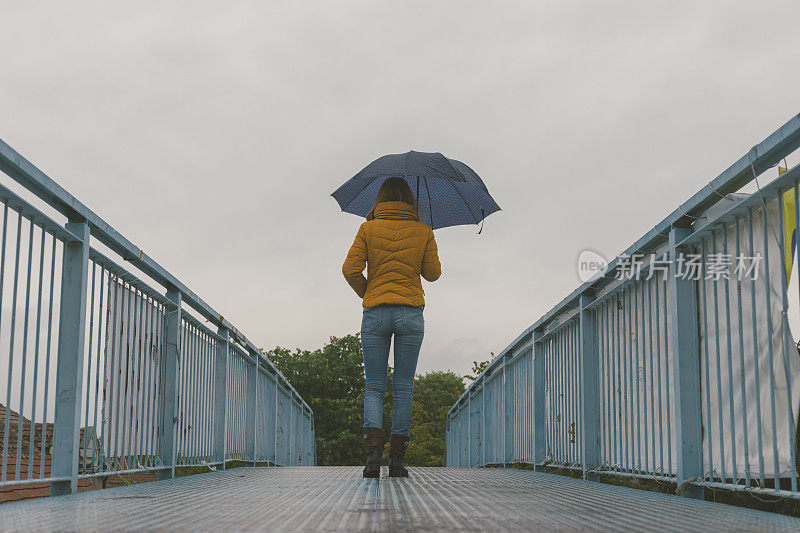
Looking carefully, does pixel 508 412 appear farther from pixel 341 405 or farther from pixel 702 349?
pixel 341 405

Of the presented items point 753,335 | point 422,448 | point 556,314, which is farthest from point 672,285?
point 422,448

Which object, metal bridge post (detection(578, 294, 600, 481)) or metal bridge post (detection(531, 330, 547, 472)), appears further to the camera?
metal bridge post (detection(531, 330, 547, 472))

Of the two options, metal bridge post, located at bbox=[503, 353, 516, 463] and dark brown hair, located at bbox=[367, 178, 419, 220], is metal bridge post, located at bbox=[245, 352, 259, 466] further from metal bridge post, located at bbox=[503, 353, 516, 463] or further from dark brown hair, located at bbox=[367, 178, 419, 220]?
dark brown hair, located at bbox=[367, 178, 419, 220]

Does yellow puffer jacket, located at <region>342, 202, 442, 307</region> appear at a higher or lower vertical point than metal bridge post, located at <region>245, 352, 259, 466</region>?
higher

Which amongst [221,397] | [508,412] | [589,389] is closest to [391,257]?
[589,389]

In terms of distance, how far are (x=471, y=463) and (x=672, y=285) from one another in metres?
8.72

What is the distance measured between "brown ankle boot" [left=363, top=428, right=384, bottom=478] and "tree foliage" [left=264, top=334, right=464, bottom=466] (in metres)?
37.0

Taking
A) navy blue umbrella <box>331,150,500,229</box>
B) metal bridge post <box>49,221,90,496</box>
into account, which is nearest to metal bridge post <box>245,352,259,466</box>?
navy blue umbrella <box>331,150,500,229</box>

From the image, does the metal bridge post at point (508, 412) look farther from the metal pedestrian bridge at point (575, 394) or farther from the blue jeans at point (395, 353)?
the blue jeans at point (395, 353)

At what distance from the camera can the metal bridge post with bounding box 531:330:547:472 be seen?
6.54 metres

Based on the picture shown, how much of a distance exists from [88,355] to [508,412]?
17.7 ft

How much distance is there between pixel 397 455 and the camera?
5.06 meters

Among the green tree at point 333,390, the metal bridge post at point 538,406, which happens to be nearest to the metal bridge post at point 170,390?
the metal bridge post at point 538,406

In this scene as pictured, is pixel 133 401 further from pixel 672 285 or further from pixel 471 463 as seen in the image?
pixel 471 463
